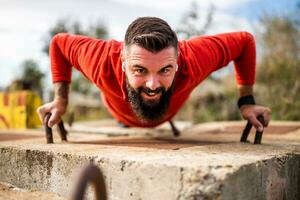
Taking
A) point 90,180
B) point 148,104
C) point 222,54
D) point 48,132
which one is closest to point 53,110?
point 48,132

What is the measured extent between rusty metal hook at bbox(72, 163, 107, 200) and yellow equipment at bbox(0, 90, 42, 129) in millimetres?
3418

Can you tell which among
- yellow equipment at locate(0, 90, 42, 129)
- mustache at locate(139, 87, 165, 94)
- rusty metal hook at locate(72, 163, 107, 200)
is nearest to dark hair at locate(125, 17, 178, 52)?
mustache at locate(139, 87, 165, 94)

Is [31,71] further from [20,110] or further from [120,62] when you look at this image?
[120,62]

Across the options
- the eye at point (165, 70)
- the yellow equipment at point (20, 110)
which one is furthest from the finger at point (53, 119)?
the yellow equipment at point (20, 110)

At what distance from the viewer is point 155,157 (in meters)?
1.64

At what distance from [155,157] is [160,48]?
75 centimetres

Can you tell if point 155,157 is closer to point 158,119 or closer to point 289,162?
point 289,162

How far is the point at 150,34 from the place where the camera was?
2.19 m

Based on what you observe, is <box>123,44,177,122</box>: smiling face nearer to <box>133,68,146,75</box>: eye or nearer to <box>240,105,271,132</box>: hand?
<box>133,68,146,75</box>: eye

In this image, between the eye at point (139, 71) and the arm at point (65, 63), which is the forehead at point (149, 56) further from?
the arm at point (65, 63)

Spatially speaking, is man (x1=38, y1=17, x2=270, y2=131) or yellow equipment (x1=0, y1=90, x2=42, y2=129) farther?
yellow equipment (x1=0, y1=90, x2=42, y2=129)

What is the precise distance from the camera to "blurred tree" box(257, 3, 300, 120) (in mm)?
7174

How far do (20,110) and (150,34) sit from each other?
2.78 meters

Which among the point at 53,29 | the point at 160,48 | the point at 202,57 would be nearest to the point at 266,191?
the point at 160,48
